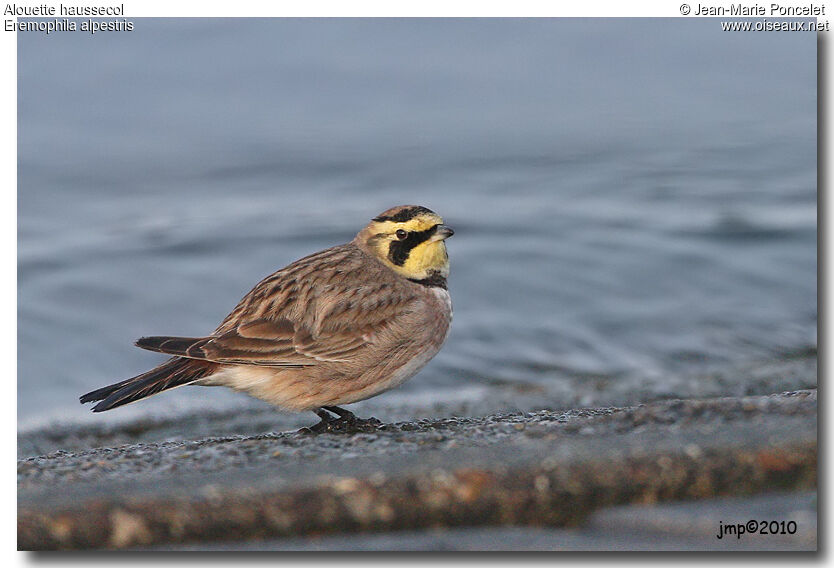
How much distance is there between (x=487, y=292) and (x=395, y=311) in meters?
5.03

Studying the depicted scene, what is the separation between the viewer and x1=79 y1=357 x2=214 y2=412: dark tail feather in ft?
22.4

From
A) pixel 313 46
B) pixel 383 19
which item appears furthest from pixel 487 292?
pixel 383 19

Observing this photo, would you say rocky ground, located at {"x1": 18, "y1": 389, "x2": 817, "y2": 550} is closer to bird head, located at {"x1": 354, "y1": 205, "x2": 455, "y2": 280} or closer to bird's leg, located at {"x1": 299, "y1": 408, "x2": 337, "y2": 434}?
bird's leg, located at {"x1": 299, "y1": 408, "x2": 337, "y2": 434}

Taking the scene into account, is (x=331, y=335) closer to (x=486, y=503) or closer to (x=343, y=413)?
(x=343, y=413)

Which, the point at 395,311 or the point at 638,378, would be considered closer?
the point at 395,311

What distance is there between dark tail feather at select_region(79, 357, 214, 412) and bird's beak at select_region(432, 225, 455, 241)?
5.82 feet

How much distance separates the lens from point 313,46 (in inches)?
405

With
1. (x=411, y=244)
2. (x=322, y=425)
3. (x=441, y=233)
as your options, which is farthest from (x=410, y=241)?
(x=322, y=425)

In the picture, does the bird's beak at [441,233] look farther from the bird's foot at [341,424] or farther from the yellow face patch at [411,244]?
the bird's foot at [341,424]

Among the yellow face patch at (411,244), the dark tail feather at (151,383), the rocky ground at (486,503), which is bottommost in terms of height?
the rocky ground at (486,503)

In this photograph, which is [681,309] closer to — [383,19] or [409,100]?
[409,100]

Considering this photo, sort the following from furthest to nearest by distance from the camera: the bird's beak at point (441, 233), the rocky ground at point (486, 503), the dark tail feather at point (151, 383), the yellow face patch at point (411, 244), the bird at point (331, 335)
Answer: the yellow face patch at point (411, 244) → the bird's beak at point (441, 233) → the bird at point (331, 335) → the dark tail feather at point (151, 383) → the rocky ground at point (486, 503)

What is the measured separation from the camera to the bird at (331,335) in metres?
7.18

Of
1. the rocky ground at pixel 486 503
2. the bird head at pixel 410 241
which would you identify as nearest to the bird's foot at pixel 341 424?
the bird head at pixel 410 241
